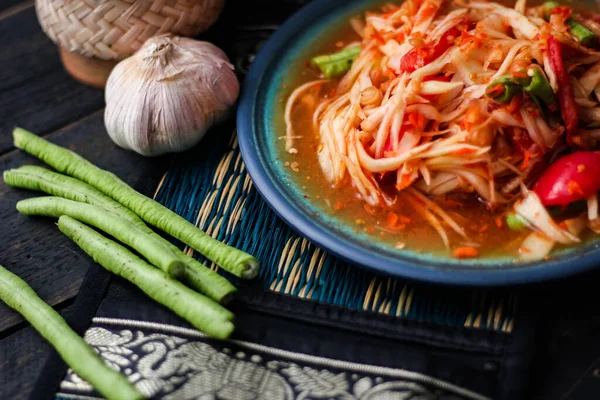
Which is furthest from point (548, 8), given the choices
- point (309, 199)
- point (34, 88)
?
point (34, 88)

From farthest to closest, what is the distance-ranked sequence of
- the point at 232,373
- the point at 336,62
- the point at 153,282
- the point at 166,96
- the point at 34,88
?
the point at 34,88 → the point at 336,62 → the point at 166,96 → the point at 153,282 → the point at 232,373

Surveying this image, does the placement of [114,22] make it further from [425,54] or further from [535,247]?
[535,247]

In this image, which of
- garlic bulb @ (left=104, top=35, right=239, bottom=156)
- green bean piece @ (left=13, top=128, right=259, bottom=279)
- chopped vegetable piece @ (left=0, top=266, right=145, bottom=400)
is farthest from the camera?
garlic bulb @ (left=104, top=35, right=239, bottom=156)

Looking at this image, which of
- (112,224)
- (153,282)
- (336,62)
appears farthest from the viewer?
(336,62)

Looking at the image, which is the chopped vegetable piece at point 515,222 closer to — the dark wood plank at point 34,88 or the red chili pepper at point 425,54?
the red chili pepper at point 425,54

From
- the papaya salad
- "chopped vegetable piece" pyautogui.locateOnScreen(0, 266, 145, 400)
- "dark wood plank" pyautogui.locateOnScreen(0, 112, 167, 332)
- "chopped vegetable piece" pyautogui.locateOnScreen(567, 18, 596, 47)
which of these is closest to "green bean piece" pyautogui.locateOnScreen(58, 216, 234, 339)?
"dark wood plank" pyautogui.locateOnScreen(0, 112, 167, 332)

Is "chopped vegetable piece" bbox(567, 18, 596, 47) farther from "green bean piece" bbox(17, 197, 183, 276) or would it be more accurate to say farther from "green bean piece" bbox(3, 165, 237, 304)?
"green bean piece" bbox(17, 197, 183, 276)

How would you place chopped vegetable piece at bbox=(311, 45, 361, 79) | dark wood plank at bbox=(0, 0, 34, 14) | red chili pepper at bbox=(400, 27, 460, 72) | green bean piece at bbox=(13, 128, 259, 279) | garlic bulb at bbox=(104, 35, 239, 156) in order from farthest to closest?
dark wood plank at bbox=(0, 0, 34, 14), chopped vegetable piece at bbox=(311, 45, 361, 79), garlic bulb at bbox=(104, 35, 239, 156), red chili pepper at bbox=(400, 27, 460, 72), green bean piece at bbox=(13, 128, 259, 279)
